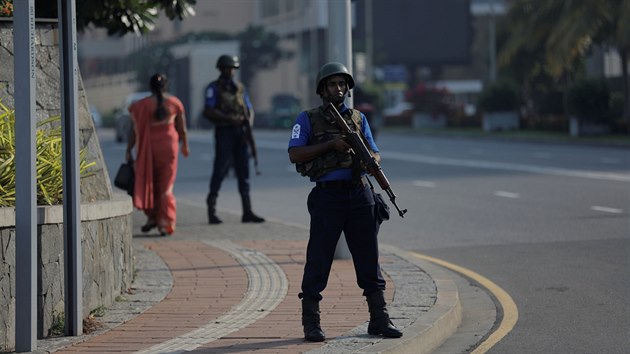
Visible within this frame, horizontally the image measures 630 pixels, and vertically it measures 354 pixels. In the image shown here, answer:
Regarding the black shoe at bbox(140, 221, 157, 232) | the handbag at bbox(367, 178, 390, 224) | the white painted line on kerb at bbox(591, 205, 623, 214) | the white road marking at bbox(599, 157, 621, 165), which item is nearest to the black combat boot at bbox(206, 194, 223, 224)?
the black shoe at bbox(140, 221, 157, 232)

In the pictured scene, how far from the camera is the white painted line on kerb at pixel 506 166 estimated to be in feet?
76.0

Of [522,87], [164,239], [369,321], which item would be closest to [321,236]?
[369,321]

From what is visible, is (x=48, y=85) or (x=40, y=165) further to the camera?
(x=48, y=85)

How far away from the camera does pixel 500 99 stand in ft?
170

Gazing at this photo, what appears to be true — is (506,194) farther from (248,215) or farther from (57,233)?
(57,233)

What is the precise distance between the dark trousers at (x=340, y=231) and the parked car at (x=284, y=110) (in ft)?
190

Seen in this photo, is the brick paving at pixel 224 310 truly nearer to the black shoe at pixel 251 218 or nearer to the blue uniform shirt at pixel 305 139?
the blue uniform shirt at pixel 305 139

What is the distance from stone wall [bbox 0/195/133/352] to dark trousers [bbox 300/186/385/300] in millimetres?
1531

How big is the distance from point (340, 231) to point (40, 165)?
2.15 metres

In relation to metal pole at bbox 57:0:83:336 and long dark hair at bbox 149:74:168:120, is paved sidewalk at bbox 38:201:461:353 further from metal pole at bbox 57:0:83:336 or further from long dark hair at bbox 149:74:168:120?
long dark hair at bbox 149:74:168:120

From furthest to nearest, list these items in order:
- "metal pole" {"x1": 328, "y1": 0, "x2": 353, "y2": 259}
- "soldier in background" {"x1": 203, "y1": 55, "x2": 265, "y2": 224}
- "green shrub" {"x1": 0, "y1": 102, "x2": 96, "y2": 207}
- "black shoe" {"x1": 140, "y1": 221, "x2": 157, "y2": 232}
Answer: "soldier in background" {"x1": 203, "y1": 55, "x2": 265, "y2": 224} → "black shoe" {"x1": 140, "y1": 221, "x2": 157, "y2": 232} → "metal pole" {"x1": 328, "y1": 0, "x2": 353, "y2": 259} → "green shrub" {"x1": 0, "y1": 102, "x2": 96, "y2": 207}

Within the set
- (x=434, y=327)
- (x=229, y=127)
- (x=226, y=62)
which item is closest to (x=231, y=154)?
(x=229, y=127)

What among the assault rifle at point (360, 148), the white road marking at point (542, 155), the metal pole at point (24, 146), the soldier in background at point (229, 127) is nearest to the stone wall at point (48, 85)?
the metal pole at point (24, 146)

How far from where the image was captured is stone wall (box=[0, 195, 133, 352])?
792 centimetres
